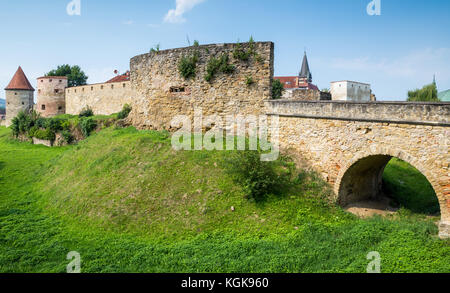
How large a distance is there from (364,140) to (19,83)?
35.8 meters

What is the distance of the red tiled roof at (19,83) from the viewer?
34316 mm

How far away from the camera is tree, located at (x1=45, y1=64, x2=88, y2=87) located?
4544 cm

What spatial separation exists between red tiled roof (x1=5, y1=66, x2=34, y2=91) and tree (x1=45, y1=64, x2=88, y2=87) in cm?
980

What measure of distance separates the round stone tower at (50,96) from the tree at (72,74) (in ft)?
44.0

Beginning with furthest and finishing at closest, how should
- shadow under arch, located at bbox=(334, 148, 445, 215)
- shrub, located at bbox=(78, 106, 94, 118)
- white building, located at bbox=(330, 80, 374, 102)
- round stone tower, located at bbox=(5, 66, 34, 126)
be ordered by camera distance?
1. round stone tower, located at bbox=(5, 66, 34, 126)
2. shrub, located at bbox=(78, 106, 94, 118)
3. white building, located at bbox=(330, 80, 374, 102)
4. shadow under arch, located at bbox=(334, 148, 445, 215)

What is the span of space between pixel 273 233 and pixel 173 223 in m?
3.11

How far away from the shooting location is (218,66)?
14.4 metres

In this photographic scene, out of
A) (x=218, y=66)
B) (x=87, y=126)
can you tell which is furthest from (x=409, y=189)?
(x=87, y=126)

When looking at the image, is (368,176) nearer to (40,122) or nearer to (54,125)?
(54,125)

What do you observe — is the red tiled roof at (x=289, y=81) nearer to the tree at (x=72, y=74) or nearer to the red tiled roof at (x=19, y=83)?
the tree at (x=72, y=74)

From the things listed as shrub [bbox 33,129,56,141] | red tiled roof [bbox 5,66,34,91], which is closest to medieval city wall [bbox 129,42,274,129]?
shrub [bbox 33,129,56,141]

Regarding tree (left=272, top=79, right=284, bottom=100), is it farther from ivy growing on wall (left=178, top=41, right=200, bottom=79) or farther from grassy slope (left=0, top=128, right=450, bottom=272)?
grassy slope (left=0, top=128, right=450, bottom=272)
